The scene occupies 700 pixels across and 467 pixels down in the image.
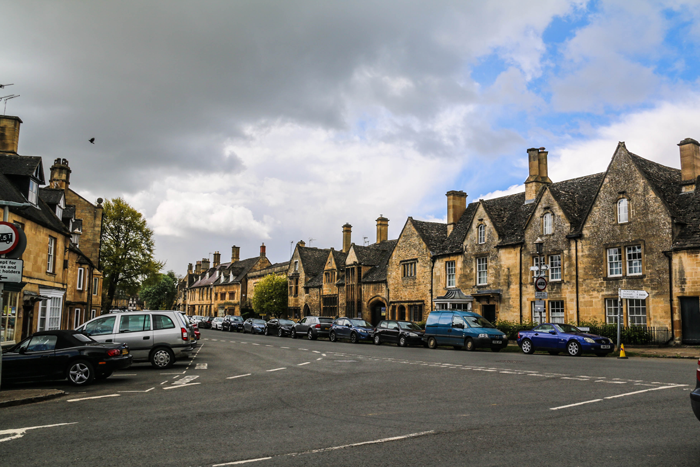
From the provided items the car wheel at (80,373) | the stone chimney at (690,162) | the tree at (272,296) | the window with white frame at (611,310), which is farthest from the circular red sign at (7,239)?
the tree at (272,296)

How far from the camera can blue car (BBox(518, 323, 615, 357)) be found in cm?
2231

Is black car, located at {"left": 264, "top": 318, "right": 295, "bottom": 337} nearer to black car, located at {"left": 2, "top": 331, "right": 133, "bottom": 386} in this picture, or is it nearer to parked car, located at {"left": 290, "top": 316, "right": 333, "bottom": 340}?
parked car, located at {"left": 290, "top": 316, "right": 333, "bottom": 340}

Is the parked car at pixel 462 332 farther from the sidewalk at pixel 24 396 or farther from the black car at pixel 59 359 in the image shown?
the sidewalk at pixel 24 396

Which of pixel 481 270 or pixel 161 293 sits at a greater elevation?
pixel 481 270

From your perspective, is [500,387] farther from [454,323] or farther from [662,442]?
[454,323]

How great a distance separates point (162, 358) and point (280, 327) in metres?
27.8

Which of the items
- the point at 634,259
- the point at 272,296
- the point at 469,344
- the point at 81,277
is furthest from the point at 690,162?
the point at 272,296

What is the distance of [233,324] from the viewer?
184ft

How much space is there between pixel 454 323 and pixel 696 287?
11046 millimetres

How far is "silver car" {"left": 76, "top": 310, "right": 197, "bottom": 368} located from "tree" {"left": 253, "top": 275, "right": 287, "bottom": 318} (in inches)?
1851

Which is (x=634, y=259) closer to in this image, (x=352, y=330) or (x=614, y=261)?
(x=614, y=261)

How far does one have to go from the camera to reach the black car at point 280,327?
44716mm

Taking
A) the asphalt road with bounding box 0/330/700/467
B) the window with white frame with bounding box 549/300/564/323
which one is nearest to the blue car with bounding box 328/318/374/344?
the window with white frame with bounding box 549/300/564/323

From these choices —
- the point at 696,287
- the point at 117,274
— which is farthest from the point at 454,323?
the point at 117,274
